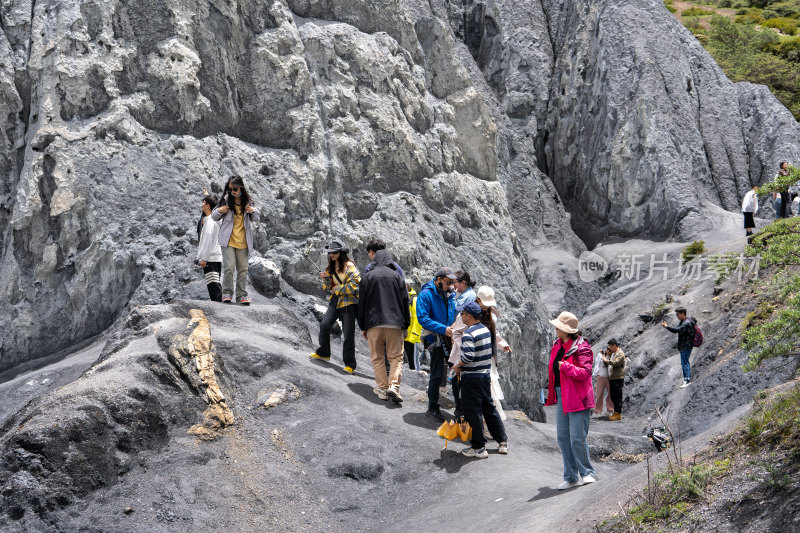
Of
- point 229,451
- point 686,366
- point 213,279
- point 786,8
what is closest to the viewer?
point 229,451

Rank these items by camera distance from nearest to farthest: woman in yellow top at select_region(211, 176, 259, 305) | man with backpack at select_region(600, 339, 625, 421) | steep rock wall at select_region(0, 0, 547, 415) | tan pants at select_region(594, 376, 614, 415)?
woman in yellow top at select_region(211, 176, 259, 305), steep rock wall at select_region(0, 0, 547, 415), man with backpack at select_region(600, 339, 625, 421), tan pants at select_region(594, 376, 614, 415)

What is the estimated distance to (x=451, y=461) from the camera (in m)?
8.82

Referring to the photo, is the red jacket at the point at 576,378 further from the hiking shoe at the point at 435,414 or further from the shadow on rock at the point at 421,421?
the hiking shoe at the point at 435,414

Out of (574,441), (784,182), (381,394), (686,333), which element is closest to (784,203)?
(686,333)

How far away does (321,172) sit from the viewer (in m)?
16.2

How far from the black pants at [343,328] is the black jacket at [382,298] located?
65 cm

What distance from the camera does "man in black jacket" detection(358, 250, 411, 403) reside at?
31.7 ft

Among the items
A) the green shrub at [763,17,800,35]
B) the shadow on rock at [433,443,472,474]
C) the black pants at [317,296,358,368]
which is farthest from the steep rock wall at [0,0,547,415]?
the green shrub at [763,17,800,35]

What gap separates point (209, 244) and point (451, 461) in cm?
497

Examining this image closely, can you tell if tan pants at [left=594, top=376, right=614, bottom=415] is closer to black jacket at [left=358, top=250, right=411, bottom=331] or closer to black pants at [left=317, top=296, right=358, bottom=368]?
black pants at [left=317, top=296, right=358, bottom=368]

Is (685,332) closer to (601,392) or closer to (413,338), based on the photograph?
(601,392)

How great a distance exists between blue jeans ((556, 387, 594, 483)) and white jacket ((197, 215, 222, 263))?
5914 millimetres

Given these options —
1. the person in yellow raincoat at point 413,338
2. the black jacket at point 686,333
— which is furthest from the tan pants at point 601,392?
the person in yellow raincoat at point 413,338

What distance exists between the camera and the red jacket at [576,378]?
7.30m
